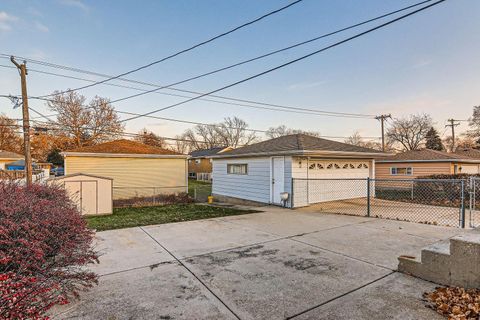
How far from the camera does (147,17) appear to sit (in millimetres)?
9438

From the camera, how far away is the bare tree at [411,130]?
4084 centimetres

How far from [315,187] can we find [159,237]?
7541 millimetres

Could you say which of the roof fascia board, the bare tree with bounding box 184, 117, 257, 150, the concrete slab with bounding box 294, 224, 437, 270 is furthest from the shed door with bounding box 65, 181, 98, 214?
the bare tree with bounding box 184, 117, 257, 150

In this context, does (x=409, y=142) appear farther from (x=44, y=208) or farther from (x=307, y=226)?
(x=44, y=208)

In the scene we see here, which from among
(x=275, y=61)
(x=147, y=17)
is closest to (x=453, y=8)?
(x=275, y=61)

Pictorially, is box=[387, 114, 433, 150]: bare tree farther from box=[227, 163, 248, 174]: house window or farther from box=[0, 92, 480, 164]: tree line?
box=[227, 163, 248, 174]: house window

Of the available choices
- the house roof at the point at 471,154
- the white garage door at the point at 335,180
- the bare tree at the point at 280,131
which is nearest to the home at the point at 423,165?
the house roof at the point at 471,154

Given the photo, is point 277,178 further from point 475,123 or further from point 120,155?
point 475,123

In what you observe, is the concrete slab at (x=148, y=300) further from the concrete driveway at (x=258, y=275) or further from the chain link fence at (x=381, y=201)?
the chain link fence at (x=381, y=201)

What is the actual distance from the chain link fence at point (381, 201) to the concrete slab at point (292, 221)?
125cm

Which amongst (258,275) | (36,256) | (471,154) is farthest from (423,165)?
(36,256)

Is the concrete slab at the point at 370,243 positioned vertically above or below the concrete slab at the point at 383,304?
below

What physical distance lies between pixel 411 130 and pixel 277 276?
48657 millimetres

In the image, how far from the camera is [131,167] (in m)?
16.2
